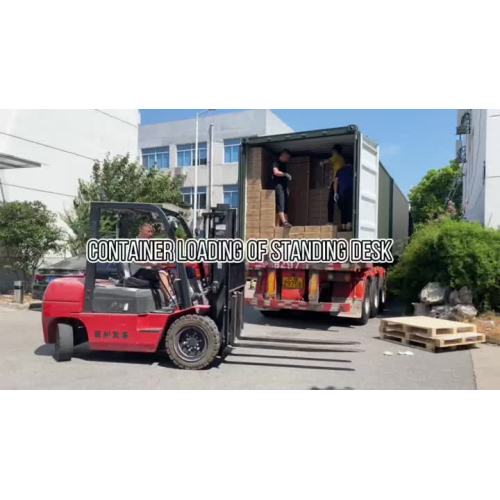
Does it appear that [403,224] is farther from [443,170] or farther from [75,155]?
[443,170]

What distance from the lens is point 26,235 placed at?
44.8ft

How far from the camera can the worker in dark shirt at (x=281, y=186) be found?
33.1 ft

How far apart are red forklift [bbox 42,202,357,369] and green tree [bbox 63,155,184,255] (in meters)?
9.76

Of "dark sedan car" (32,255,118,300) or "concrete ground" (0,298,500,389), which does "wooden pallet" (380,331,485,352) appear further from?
"dark sedan car" (32,255,118,300)

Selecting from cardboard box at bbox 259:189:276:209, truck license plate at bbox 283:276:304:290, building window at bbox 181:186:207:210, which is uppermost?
building window at bbox 181:186:207:210

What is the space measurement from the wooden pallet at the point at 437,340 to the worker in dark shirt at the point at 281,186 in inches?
127

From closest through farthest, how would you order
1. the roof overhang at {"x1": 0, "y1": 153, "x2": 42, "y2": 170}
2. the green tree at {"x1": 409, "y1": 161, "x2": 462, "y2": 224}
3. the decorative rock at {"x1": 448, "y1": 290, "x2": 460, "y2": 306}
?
the decorative rock at {"x1": 448, "y1": 290, "x2": 460, "y2": 306} → the roof overhang at {"x1": 0, "y1": 153, "x2": 42, "y2": 170} → the green tree at {"x1": 409, "y1": 161, "x2": 462, "y2": 224}

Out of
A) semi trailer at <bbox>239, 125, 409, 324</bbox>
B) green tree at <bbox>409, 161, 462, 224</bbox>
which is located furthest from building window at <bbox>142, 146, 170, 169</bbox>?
semi trailer at <bbox>239, 125, 409, 324</bbox>

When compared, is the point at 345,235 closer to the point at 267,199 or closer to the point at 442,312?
the point at 267,199

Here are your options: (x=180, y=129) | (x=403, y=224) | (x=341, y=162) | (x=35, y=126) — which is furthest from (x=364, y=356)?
(x=180, y=129)

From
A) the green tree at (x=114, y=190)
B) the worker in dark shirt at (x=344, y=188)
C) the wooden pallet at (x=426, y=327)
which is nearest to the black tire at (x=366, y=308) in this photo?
Answer: the wooden pallet at (x=426, y=327)

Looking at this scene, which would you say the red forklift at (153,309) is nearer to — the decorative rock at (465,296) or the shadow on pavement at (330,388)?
the shadow on pavement at (330,388)

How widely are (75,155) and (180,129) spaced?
23.1 meters

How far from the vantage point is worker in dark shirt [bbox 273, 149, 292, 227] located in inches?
397
